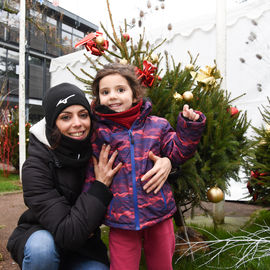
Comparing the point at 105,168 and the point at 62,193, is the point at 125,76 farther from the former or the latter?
the point at 62,193

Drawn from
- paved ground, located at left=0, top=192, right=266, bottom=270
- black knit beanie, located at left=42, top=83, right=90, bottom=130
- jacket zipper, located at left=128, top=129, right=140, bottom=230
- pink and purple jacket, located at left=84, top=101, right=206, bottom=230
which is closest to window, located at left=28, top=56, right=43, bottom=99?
paved ground, located at left=0, top=192, right=266, bottom=270

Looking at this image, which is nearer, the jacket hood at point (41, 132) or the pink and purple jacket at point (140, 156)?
the pink and purple jacket at point (140, 156)

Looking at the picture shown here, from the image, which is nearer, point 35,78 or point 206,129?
point 206,129

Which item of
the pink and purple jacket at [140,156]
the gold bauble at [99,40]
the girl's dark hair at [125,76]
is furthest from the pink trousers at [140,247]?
the gold bauble at [99,40]

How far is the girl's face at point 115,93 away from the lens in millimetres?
1716

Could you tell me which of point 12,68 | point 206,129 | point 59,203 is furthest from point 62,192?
point 12,68

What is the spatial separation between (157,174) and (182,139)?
0.85 ft

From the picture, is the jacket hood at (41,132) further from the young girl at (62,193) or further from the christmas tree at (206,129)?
the christmas tree at (206,129)

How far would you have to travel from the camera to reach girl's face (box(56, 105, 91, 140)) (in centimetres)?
162

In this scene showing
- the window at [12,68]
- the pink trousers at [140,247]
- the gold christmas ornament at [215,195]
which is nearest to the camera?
the pink trousers at [140,247]

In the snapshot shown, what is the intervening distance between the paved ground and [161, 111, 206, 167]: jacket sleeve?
5.77 ft

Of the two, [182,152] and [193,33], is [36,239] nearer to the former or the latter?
[182,152]

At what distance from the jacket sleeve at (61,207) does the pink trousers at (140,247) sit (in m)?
0.18

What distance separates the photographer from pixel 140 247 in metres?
1.65
